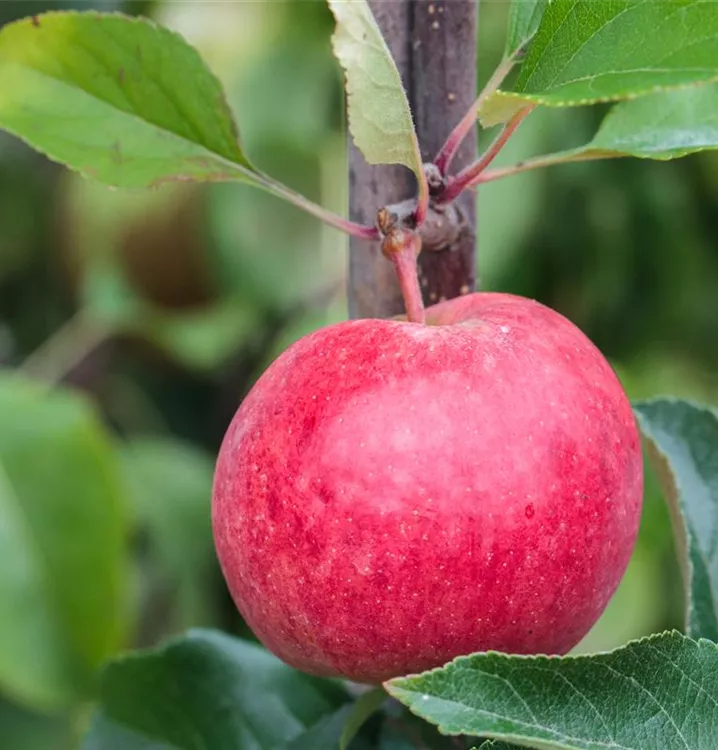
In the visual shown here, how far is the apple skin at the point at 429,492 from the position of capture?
0.41 meters

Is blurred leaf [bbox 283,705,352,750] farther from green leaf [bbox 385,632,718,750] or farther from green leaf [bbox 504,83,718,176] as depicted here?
green leaf [bbox 504,83,718,176]

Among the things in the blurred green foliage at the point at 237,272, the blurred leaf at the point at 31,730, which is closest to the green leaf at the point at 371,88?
the blurred green foliage at the point at 237,272

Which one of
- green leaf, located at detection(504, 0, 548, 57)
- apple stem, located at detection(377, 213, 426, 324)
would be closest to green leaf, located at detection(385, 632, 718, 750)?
apple stem, located at detection(377, 213, 426, 324)

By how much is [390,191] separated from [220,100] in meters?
0.09

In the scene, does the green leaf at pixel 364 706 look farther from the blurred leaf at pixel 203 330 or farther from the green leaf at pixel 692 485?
the blurred leaf at pixel 203 330

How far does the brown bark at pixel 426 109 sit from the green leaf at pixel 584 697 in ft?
0.65

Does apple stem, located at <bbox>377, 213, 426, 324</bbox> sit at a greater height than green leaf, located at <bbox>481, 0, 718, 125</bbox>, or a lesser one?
lesser

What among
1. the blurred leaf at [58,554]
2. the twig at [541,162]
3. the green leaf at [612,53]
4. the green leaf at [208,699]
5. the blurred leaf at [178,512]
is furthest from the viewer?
the blurred leaf at [178,512]

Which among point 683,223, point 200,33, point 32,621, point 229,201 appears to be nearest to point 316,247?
point 229,201

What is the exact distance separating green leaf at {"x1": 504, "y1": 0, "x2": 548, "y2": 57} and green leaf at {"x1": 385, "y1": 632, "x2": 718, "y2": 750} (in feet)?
0.84

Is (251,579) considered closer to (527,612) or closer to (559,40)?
(527,612)

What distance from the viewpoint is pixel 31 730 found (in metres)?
1.34

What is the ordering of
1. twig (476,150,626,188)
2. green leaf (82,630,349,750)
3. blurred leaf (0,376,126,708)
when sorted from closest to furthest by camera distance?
twig (476,150,626,188) → green leaf (82,630,349,750) → blurred leaf (0,376,126,708)

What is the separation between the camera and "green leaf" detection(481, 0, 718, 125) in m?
0.38
